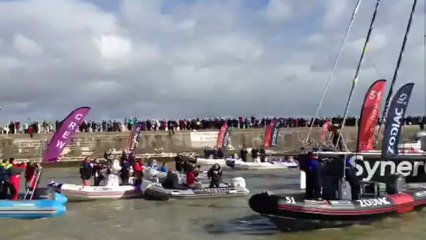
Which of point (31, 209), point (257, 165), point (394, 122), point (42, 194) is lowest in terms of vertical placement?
point (31, 209)

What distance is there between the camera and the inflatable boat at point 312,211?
17078mm

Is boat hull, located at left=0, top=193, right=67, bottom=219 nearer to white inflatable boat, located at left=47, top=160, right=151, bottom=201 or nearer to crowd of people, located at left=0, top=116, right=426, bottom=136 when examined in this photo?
white inflatable boat, located at left=47, top=160, right=151, bottom=201

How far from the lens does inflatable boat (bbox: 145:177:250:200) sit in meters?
25.7

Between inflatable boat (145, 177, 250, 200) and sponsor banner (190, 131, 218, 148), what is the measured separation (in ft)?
107

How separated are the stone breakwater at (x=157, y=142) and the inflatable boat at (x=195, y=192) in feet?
78.7

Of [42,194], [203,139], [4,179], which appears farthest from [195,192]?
[203,139]

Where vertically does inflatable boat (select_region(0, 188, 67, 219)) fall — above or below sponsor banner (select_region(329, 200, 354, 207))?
below

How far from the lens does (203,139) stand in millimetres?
59812

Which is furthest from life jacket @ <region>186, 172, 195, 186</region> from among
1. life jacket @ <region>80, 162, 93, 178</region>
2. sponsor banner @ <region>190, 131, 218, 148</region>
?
sponsor banner @ <region>190, 131, 218, 148</region>

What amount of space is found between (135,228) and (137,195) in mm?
7651

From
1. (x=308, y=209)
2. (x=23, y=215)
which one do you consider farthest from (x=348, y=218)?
(x=23, y=215)

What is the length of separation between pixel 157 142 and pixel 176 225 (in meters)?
38.9

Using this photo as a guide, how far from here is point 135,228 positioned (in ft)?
62.2

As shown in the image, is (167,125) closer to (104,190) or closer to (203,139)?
(203,139)
